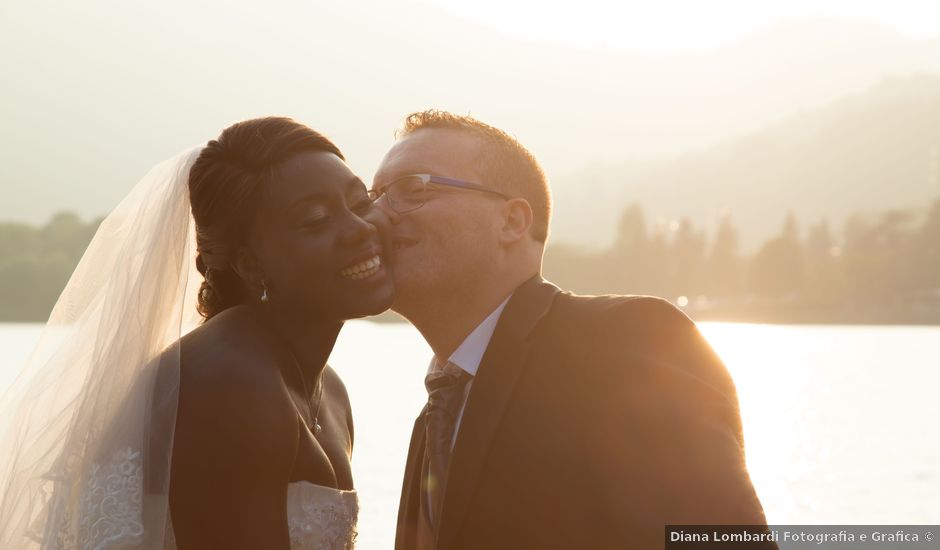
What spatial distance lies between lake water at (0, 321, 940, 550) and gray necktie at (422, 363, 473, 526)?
18.3m

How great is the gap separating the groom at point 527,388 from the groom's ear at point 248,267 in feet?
2.00

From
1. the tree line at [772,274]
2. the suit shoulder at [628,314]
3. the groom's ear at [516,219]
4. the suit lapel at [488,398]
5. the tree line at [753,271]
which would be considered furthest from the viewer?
the tree line at [772,274]

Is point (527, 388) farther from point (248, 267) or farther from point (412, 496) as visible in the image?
point (248, 267)

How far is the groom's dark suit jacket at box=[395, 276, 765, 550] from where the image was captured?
3.44 meters

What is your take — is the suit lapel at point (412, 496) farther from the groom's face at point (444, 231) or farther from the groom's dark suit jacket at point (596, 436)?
the groom's dark suit jacket at point (596, 436)

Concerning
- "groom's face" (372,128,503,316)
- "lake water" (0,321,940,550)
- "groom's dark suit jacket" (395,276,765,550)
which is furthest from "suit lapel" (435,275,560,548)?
"lake water" (0,321,940,550)

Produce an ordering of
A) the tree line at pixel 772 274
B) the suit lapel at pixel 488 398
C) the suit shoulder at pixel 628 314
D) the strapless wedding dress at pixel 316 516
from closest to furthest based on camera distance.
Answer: the suit shoulder at pixel 628 314, the suit lapel at pixel 488 398, the strapless wedding dress at pixel 316 516, the tree line at pixel 772 274

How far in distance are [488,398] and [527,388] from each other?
5.8 inches

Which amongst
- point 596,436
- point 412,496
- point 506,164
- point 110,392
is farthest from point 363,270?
point 596,436

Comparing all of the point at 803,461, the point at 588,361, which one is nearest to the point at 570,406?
the point at 588,361

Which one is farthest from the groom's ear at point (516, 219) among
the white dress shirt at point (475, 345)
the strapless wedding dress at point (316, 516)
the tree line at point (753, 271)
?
the tree line at point (753, 271)

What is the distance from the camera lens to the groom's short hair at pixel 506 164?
4.60 metres

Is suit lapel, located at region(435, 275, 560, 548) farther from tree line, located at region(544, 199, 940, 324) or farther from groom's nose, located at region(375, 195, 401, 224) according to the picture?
tree line, located at region(544, 199, 940, 324)

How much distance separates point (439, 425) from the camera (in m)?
4.11
